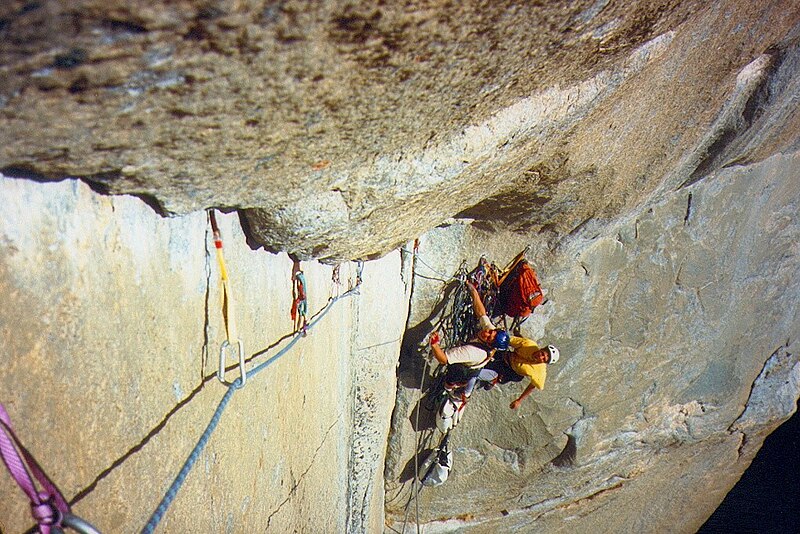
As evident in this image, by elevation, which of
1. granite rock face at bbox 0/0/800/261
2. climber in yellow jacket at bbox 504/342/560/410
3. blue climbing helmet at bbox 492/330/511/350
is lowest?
climber in yellow jacket at bbox 504/342/560/410

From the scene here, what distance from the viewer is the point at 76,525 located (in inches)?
25.9

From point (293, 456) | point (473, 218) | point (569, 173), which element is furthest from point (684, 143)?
point (293, 456)

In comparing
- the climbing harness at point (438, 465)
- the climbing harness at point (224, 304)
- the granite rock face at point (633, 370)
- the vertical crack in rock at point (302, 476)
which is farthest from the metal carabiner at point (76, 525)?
the climbing harness at point (438, 465)

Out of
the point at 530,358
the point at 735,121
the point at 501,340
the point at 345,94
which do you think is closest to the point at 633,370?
the point at 530,358

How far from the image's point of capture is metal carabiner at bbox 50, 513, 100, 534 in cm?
65

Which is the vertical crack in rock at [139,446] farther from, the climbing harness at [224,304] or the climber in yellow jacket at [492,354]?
the climber in yellow jacket at [492,354]

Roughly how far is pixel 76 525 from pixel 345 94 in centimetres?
75

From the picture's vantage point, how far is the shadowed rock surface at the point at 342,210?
714mm

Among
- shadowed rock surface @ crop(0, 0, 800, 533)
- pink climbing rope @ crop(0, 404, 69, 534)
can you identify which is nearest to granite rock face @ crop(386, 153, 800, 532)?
shadowed rock surface @ crop(0, 0, 800, 533)

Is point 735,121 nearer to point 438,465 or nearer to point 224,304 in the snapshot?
point 224,304

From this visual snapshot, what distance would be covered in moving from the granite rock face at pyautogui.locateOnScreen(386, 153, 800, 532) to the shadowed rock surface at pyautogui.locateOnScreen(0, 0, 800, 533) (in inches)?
0.9

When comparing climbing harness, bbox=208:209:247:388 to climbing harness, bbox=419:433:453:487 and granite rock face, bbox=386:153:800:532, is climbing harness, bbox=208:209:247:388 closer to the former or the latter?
granite rock face, bbox=386:153:800:532

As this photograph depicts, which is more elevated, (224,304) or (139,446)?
(224,304)

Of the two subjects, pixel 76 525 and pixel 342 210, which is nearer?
pixel 76 525
